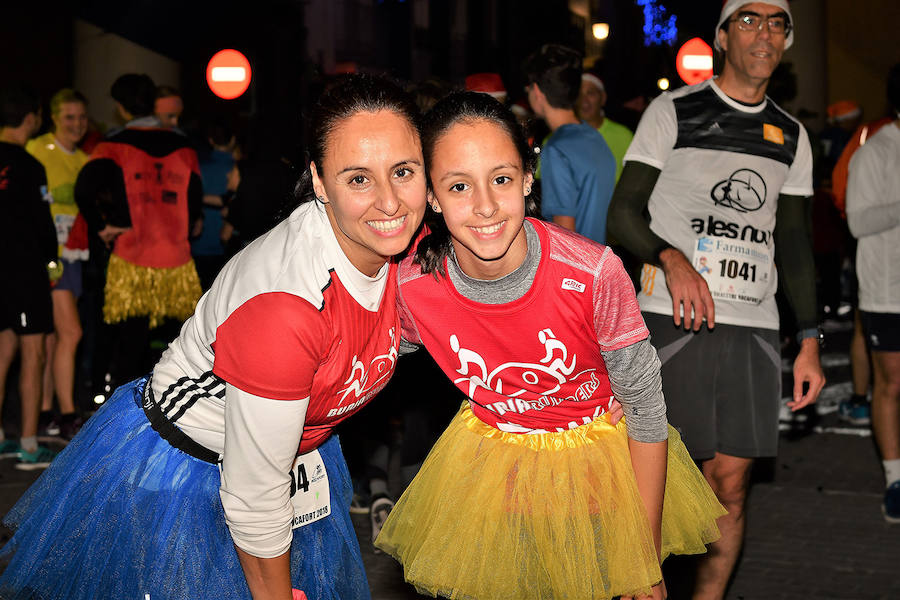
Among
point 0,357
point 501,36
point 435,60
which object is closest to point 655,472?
point 0,357

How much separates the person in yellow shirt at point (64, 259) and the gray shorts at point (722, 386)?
4.56 meters

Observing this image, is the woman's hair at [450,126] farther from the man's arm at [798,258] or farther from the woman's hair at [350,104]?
the man's arm at [798,258]

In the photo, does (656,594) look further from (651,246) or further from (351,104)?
(351,104)

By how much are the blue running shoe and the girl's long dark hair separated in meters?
4.03

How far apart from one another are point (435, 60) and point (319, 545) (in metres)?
23.7

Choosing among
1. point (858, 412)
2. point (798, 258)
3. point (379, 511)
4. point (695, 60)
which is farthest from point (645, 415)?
point (695, 60)

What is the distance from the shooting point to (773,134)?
12.6ft

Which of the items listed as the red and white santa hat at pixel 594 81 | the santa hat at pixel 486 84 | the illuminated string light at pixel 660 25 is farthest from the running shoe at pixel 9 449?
the illuminated string light at pixel 660 25

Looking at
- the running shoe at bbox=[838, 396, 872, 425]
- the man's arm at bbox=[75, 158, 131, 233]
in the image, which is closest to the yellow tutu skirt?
the man's arm at bbox=[75, 158, 131, 233]

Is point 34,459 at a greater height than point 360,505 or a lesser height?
greater

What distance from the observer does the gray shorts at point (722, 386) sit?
3.86 meters

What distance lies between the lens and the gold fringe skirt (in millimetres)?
6750

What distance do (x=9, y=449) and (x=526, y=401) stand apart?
5126 millimetres

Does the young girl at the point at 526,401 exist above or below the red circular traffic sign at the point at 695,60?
below
